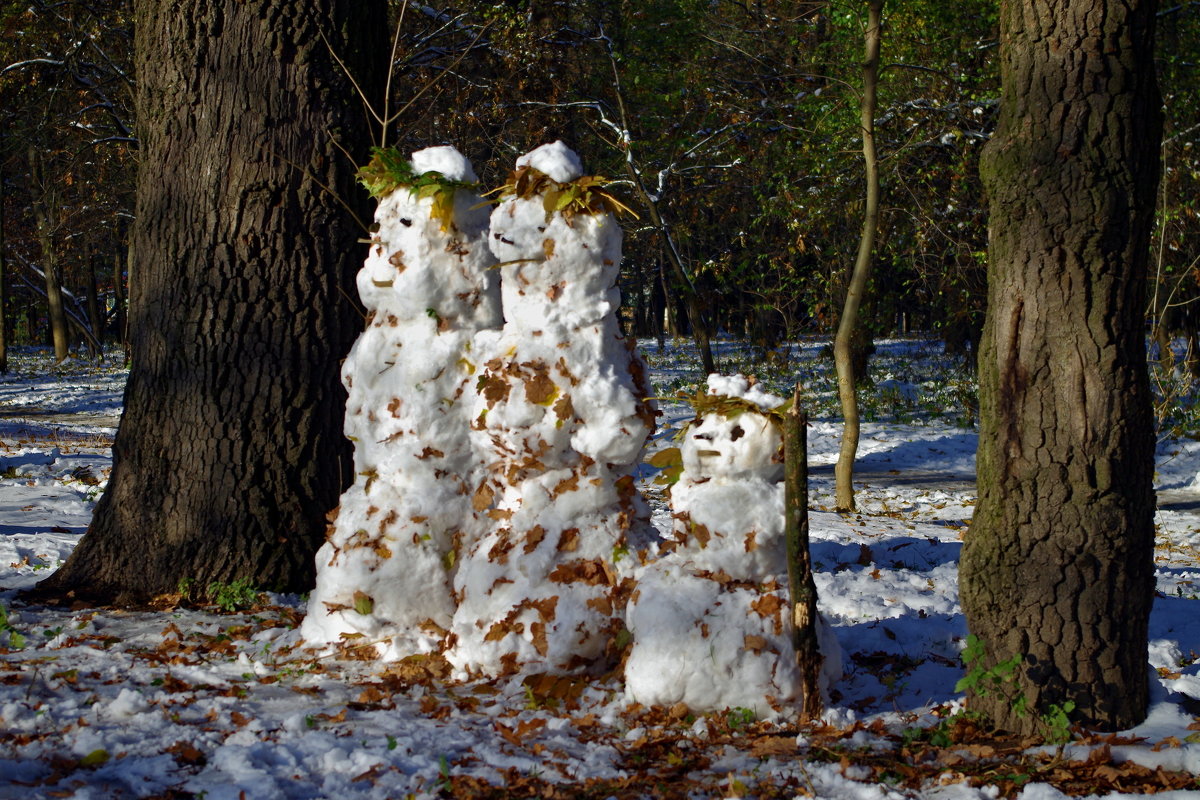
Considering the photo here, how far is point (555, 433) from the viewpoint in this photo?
370 cm

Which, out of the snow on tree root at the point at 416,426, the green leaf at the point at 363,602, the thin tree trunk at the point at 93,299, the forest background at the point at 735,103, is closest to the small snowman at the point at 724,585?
the snow on tree root at the point at 416,426

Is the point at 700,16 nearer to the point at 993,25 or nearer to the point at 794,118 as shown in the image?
the point at 794,118

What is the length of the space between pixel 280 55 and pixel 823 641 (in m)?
3.80

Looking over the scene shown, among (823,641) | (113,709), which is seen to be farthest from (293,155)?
(823,641)

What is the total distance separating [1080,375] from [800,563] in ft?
3.55

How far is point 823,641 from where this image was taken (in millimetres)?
3555

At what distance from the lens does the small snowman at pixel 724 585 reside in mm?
3332

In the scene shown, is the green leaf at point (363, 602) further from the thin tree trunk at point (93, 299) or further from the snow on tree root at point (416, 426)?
the thin tree trunk at point (93, 299)

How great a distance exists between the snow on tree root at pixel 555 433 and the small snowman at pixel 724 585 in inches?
Answer: 11.0

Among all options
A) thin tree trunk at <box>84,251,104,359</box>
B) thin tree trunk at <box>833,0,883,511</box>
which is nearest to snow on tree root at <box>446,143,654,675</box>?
thin tree trunk at <box>833,0,883,511</box>

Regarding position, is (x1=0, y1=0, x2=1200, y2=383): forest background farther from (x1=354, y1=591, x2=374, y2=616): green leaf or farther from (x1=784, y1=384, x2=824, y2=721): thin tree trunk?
(x1=784, y1=384, x2=824, y2=721): thin tree trunk

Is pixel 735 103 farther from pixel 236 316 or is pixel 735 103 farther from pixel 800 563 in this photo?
pixel 800 563

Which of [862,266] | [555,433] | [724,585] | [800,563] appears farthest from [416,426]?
[862,266]

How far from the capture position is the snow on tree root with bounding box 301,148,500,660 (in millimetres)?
4012
